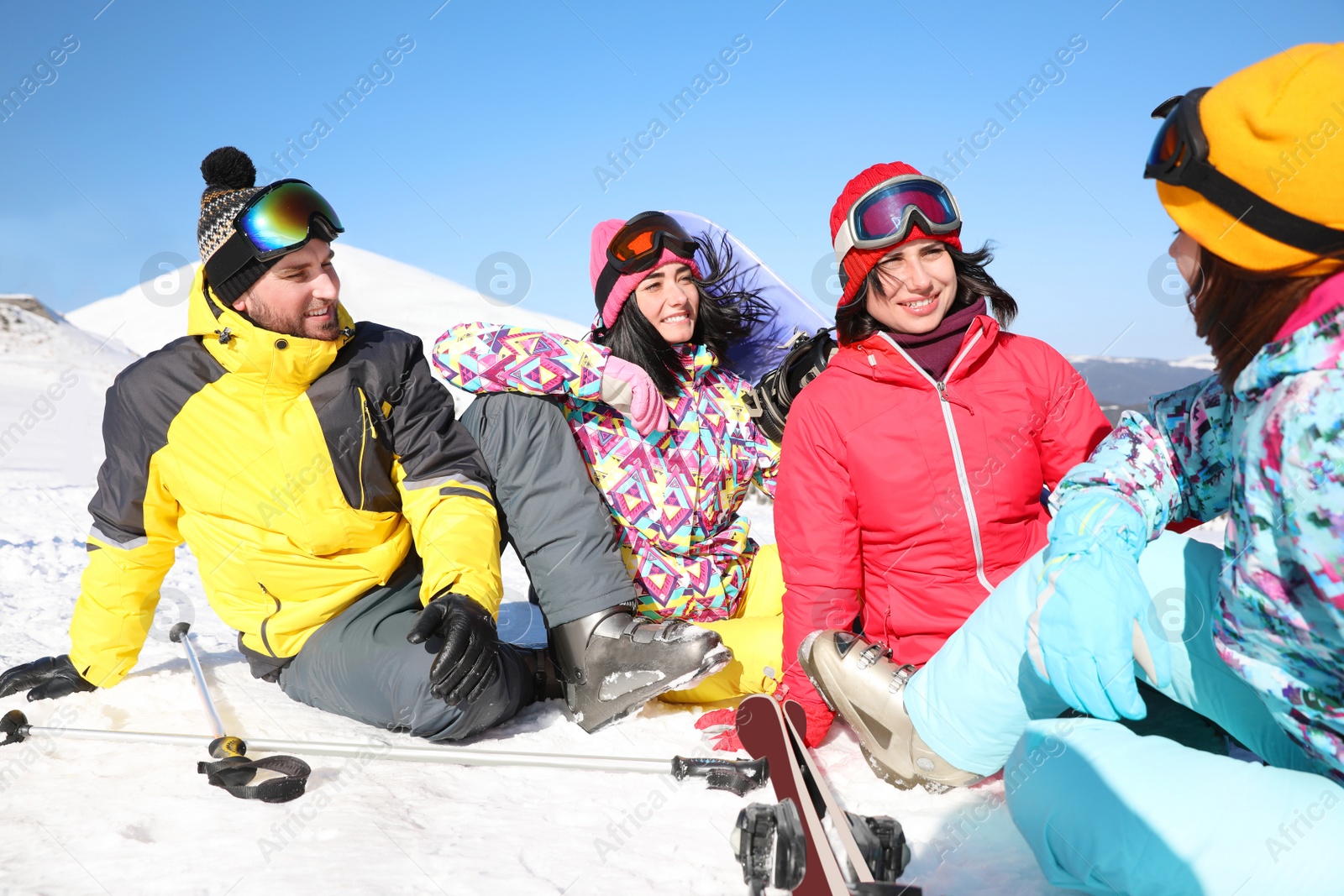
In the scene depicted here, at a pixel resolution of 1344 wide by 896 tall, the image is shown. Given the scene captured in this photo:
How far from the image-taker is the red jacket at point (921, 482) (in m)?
2.27

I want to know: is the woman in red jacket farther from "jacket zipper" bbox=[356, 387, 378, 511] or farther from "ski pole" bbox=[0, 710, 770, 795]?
"jacket zipper" bbox=[356, 387, 378, 511]

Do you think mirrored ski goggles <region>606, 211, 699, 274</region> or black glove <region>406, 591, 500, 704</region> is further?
mirrored ski goggles <region>606, 211, 699, 274</region>

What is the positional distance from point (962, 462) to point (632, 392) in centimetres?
94

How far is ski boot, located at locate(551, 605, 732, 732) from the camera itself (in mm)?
2340

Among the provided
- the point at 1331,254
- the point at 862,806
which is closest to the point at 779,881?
the point at 862,806

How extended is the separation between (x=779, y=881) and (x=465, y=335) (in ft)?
5.89

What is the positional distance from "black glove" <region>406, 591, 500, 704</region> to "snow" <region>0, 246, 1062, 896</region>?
0.63 feet

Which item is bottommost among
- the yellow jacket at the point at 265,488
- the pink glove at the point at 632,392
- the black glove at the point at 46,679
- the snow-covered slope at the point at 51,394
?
the snow-covered slope at the point at 51,394

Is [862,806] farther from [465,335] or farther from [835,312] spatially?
[465,335]

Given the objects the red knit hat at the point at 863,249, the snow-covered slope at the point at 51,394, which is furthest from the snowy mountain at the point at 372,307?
the red knit hat at the point at 863,249

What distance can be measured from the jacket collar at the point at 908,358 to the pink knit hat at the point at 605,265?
2.63ft

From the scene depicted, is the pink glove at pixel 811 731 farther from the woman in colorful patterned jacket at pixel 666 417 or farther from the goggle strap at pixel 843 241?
the goggle strap at pixel 843 241

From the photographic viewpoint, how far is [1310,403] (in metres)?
1.18

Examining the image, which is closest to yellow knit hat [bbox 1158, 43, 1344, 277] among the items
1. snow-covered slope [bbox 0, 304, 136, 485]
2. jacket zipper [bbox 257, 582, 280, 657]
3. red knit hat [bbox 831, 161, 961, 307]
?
red knit hat [bbox 831, 161, 961, 307]
